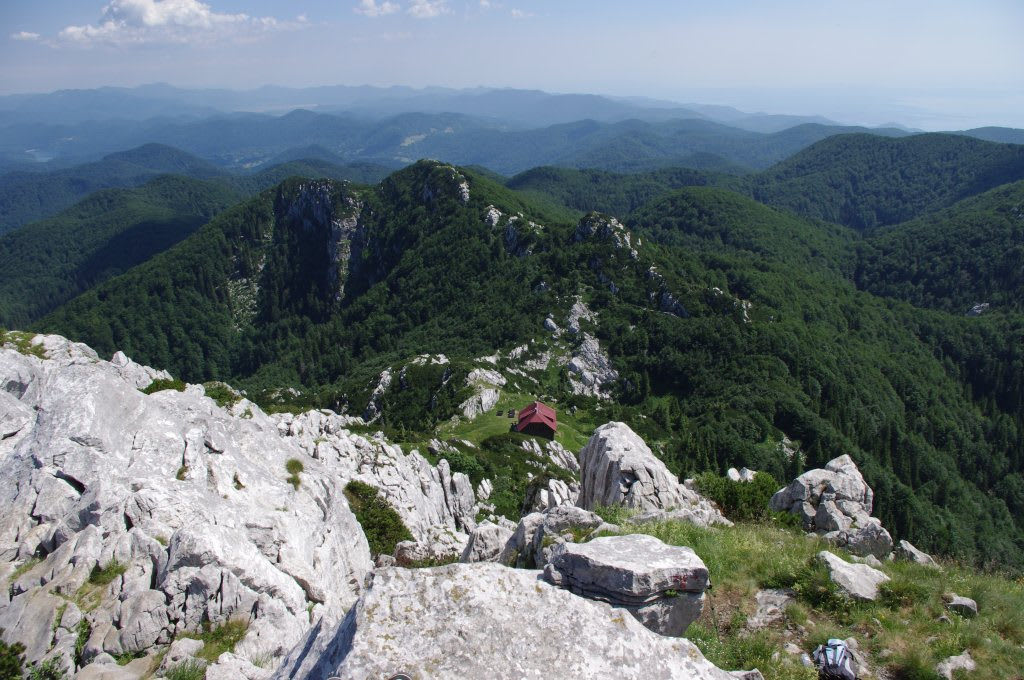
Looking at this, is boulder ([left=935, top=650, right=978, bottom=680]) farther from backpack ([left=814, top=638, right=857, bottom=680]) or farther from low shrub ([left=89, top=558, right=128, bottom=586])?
low shrub ([left=89, top=558, right=128, bottom=586])

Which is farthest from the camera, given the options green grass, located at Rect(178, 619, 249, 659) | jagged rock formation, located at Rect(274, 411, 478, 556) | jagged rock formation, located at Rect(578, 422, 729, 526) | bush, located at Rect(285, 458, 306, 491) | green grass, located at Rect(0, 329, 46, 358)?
jagged rock formation, located at Rect(274, 411, 478, 556)

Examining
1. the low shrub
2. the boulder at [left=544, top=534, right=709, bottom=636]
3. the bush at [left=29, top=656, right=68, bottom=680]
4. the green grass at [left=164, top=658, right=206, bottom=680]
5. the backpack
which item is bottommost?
the bush at [left=29, top=656, right=68, bottom=680]

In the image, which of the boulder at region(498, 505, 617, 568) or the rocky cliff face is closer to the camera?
the boulder at region(498, 505, 617, 568)

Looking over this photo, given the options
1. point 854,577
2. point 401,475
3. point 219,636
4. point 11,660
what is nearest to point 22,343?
point 401,475

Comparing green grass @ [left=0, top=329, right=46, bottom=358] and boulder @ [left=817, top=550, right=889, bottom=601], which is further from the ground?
boulder @ [left=817, top=550, right=889, bottom=601]

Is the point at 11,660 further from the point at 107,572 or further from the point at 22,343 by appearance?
the point at 22,343

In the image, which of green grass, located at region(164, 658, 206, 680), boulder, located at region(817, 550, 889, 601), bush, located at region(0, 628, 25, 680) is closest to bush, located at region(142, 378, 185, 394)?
bush, located at region(0, 628, 25, 680)

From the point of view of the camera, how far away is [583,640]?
812 cm

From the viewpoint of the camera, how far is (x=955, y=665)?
10.2 m

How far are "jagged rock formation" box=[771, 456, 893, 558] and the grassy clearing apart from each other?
17.8ft

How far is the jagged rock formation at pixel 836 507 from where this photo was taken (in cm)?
1991

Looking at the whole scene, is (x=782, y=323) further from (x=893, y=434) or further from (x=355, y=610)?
(x=355, y=610)

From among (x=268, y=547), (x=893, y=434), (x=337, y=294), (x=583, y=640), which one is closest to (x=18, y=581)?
(x=268, y=547)

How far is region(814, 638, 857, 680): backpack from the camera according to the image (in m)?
9.64
